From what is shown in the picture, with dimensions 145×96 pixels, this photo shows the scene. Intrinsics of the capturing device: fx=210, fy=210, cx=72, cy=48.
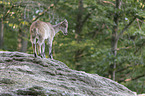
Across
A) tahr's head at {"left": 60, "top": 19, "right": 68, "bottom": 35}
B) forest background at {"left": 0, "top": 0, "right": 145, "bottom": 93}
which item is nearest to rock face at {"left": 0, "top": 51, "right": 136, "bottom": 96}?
tahr's head at {"left": 60, "top": 19, "right": 68, "bottom": 35}

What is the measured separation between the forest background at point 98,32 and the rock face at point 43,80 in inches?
90.4

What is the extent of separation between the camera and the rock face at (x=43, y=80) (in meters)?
3.72

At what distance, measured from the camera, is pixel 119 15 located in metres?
11.2

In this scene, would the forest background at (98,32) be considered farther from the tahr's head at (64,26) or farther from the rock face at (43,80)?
the rock face at (43,80)

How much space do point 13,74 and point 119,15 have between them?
26.7 ft

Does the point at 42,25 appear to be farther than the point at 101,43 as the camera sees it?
No

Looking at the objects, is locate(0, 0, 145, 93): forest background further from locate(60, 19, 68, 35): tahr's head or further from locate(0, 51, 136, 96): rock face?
locate(0, 51, 136, 96): rock face

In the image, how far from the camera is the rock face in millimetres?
3719

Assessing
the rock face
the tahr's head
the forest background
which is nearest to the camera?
the rock face

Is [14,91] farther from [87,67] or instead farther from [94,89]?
[87,67]

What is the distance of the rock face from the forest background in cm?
230

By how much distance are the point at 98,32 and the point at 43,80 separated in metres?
12.4

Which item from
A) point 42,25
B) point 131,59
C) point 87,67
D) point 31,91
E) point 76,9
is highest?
point 76,9

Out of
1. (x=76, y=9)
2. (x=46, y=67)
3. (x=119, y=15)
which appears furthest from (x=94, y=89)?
(x=76, y=9)
